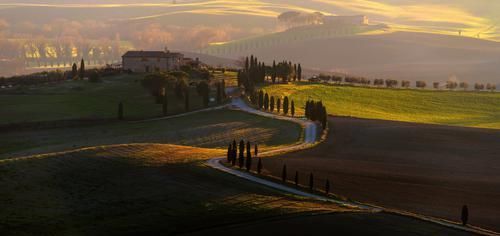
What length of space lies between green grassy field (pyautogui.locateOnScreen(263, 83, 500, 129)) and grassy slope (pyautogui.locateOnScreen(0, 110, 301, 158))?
19.6 m

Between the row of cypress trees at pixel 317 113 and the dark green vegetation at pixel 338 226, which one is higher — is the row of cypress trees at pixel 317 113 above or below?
above

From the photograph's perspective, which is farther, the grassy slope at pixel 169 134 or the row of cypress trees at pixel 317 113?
the row of cypress trees at pixel 317 113

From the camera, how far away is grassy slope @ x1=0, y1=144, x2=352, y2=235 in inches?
1539

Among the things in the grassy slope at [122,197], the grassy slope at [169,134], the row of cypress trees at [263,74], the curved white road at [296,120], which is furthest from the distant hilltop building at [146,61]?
the grassy slope at [122,197]

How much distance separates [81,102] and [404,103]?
6031 centimetres

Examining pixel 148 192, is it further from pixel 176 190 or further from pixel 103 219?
pixel 103 219

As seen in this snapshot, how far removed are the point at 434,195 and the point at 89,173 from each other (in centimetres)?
2507

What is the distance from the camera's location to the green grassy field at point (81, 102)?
101250mm

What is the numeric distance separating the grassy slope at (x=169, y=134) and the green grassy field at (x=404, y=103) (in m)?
19.6

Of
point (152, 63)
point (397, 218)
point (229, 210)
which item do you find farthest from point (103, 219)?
point (152, 63)

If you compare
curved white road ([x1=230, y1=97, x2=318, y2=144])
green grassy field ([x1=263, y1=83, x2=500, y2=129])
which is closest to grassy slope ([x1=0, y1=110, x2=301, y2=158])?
curved white road ([x1=230, y1=97, x2=318, y2=144])

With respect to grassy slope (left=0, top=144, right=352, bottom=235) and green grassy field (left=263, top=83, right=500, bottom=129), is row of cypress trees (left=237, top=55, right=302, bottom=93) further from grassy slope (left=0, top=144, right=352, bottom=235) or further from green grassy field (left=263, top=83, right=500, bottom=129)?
grassy slope (left=0, top=144, right=352, bottom=235)

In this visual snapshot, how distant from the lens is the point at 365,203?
47.2 m

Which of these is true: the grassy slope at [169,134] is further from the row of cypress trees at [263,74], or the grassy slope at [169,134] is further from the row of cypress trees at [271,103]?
the row of cypress trees at [263,74]
